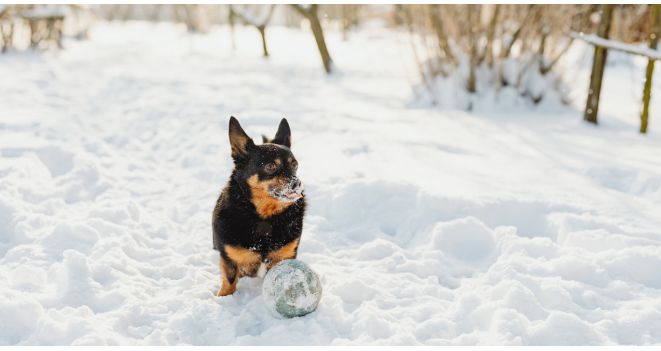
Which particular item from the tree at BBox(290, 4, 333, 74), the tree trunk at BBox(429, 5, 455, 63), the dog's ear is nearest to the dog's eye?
the dog's ear

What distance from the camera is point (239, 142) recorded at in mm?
3516

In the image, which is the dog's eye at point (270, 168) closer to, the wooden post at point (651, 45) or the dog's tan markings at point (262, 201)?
the dog's tan markings at point (262, 201)

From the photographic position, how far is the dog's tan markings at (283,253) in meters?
3.49

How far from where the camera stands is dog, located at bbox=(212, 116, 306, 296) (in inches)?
134

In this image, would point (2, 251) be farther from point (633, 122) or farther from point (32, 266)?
point (633, 122)

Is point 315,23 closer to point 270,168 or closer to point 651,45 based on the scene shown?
point 651,45

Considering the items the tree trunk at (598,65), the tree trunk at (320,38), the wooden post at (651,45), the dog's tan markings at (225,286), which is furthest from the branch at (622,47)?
the tree trunk at (320,38)

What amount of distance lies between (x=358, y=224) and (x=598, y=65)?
4873 mm

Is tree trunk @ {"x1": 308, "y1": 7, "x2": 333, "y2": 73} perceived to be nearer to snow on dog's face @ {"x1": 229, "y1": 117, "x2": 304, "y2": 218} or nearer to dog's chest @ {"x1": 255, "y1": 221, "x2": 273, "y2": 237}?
snow on dog's face @ {"x1": 229, "y1": 117, "x2": 304, "y2": 218}

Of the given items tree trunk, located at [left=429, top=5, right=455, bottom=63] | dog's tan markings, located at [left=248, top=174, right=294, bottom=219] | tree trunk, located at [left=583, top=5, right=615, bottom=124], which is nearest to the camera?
dog's tan markings, located at [left=248, top=174, right=294, bottom=219]

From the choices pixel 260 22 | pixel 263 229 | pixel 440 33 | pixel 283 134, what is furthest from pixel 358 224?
pixel 260 22

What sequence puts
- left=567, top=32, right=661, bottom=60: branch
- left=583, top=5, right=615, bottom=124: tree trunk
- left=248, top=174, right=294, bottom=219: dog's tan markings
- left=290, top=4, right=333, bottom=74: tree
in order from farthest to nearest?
1. left=290, top=4, right=333, bottom=74: tree
2. left=583, top=5, right=615, bottom=124: tree trunk
3. left=567, top=32, right=661, bottom=60: branch
4. left=248, top=174, right=294, bottom=219: dog's tan markings

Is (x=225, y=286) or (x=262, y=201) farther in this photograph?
(x=225, y=286)

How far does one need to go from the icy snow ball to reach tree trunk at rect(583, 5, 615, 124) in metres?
6.03
